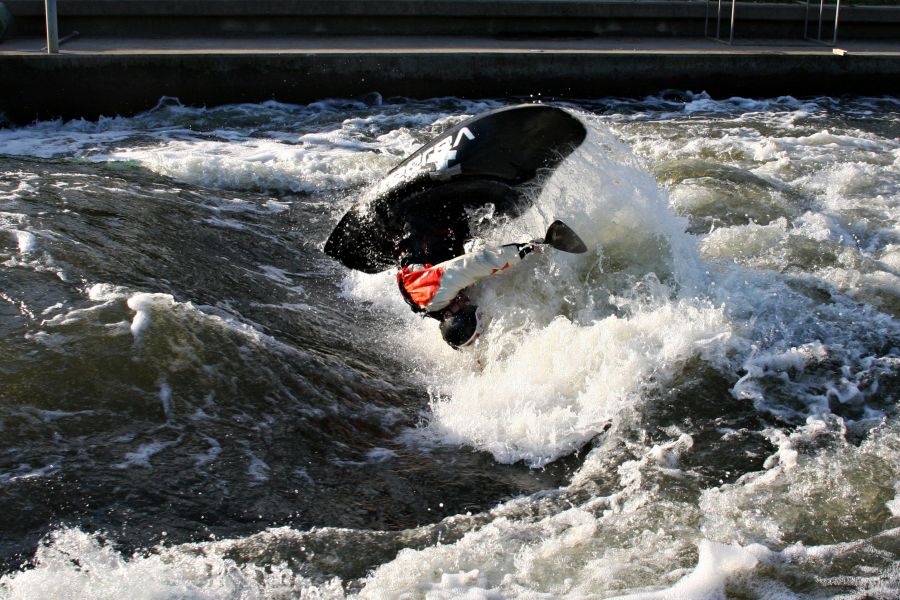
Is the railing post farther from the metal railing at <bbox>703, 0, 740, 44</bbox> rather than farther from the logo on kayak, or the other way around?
the metal railing at <bbox>703, 0, 740, 44</bbox>

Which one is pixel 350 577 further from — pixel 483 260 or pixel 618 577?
pixel 483 260

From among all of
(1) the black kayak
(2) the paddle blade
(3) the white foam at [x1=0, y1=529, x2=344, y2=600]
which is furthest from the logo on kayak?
(3) the white foam at [x1=0, y1=529, x2=344, y2=600]

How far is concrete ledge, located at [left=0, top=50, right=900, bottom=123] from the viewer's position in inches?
408

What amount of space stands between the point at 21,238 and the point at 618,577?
4140 millimetres

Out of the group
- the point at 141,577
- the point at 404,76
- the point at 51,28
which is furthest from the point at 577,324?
the point at 51,28

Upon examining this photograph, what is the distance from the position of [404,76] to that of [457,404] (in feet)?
23.3

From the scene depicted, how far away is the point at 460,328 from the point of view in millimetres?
5281

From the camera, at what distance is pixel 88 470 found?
4070mm

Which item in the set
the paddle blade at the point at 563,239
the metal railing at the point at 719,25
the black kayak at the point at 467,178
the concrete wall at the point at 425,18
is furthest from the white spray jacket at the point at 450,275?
the metal railing at the point at 719,25

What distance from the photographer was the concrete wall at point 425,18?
11930 millimetres

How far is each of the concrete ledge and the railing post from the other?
0.48ft

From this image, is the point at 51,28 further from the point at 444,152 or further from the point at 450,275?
the point at 450,275

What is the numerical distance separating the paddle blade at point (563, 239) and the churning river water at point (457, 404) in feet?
1.04

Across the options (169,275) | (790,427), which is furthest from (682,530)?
(169,275)
